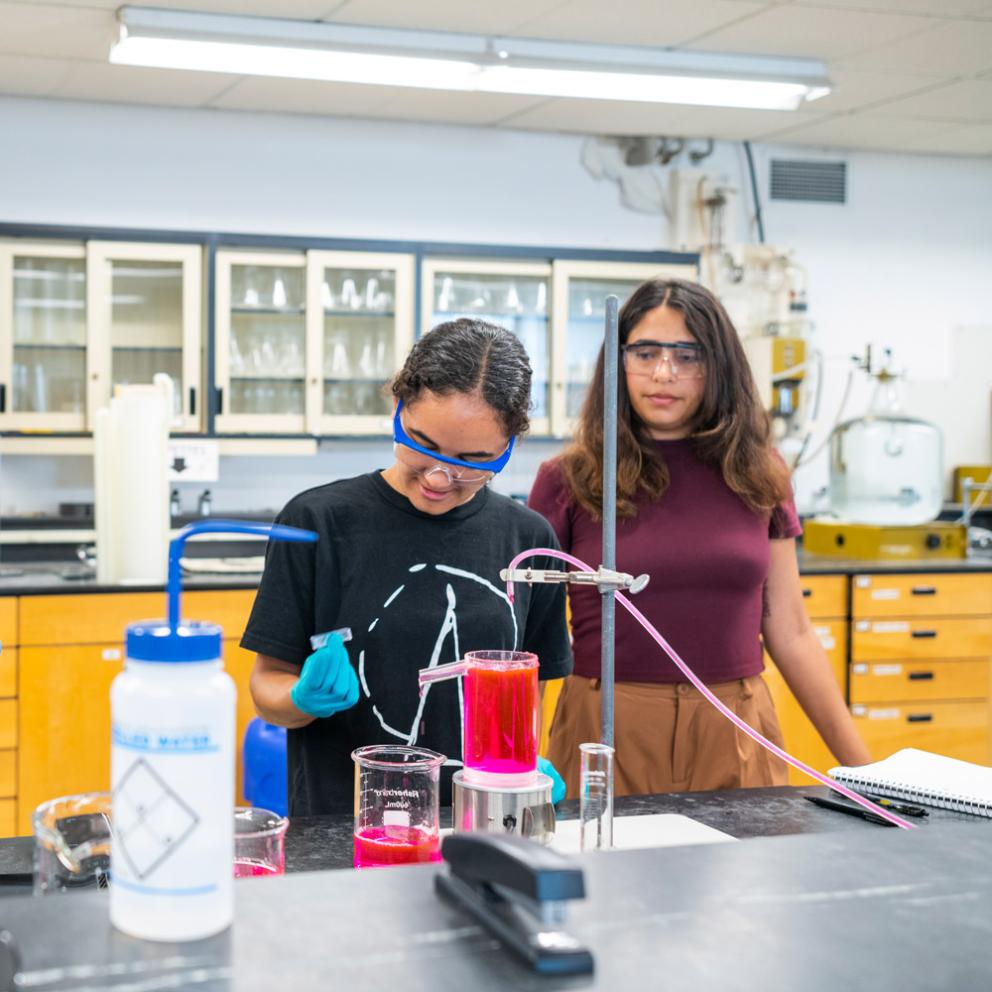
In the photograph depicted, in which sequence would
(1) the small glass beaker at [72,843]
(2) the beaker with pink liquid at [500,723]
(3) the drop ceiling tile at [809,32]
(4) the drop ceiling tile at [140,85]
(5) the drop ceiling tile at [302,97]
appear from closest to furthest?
1. (1) the small glass beaker at [72,843]
2. (2) the beaker with pink liquid at [500,723]
3. (3) the drop ceiling tile at [809,32]
4. (4) the drop ceiling tile at [140,85]
5. (5) the drop ceiling tile at [302,97]

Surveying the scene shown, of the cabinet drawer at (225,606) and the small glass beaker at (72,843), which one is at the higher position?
the small glass beaker at (72,843)

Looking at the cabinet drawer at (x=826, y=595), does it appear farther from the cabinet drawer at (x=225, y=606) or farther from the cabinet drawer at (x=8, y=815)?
the cabinet drawer at (x=8, y=815)

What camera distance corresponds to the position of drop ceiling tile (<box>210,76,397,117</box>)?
15.0ft

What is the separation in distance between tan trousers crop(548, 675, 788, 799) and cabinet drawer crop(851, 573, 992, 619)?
2413 mm

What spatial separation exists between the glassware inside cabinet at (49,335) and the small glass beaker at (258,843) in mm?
4000

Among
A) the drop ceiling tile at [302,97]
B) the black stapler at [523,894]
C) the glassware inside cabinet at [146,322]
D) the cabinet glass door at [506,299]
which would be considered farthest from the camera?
the cabinet glass door at [506,299]

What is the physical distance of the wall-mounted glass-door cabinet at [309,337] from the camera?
4871mm

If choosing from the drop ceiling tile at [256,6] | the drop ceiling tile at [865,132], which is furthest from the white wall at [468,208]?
the drop ceiling tile at [256,6]

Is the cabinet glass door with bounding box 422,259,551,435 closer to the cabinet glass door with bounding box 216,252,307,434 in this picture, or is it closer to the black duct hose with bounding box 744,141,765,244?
the cabinet glass door with bounding box 216,252,307,434

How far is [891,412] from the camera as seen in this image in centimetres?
502

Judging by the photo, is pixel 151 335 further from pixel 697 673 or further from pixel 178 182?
pixel 697 673

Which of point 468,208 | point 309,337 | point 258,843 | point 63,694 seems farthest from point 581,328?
point 258,843

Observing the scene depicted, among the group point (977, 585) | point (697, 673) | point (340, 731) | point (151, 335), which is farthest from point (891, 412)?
point (340, 731)

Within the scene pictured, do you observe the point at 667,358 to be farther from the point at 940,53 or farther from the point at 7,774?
the point at 940,53
